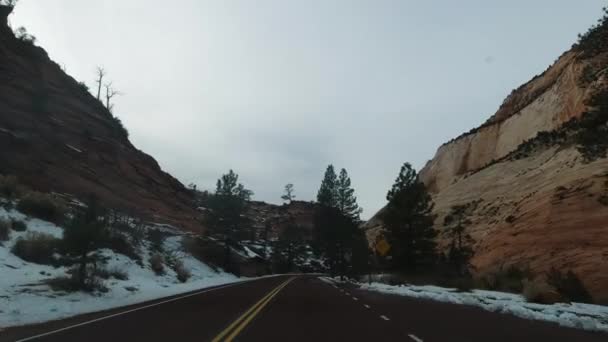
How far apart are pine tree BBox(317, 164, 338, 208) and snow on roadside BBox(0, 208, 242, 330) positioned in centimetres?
5238

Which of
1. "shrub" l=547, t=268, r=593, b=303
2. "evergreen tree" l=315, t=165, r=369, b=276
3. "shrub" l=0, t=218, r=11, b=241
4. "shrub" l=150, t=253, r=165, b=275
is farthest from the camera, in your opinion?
"evergreen tree" l=315, t=165, r=369, b=276

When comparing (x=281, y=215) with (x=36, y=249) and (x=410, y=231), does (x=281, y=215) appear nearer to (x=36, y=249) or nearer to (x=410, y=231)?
(x=410, y=231)

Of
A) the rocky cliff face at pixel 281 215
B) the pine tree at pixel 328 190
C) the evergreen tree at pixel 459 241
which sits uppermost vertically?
the rocky cliff face at pixel 281 215

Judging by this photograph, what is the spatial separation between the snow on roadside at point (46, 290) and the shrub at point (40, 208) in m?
1.22

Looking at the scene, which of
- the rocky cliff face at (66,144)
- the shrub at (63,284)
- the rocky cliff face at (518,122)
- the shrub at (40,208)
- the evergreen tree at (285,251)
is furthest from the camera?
the evergreen tree at (285,251)

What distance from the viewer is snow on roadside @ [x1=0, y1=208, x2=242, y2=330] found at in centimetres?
1482

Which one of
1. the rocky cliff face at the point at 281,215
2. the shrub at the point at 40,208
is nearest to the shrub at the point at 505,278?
the shrub at the point at 40,208

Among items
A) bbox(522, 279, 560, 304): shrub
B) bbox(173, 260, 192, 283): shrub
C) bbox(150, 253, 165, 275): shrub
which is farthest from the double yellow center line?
bbox(173, 260, 192, 283): shrub

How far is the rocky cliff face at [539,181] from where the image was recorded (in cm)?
2838

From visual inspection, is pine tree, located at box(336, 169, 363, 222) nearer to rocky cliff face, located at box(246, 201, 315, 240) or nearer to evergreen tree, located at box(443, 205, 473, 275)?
evergreen tree, located at box(443, 205, 473, 275)

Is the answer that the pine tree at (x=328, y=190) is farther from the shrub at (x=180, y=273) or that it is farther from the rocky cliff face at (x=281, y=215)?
the rocky cliff face at (x=281, y=215)

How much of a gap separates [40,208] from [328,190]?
187 feet

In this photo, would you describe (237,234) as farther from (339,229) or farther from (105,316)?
(105,316)

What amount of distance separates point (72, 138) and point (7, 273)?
4102 centimetres
